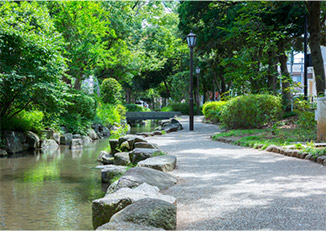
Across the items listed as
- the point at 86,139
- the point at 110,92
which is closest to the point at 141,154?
the point at 86,139

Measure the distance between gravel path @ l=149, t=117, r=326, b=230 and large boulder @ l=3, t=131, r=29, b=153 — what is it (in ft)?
26.5

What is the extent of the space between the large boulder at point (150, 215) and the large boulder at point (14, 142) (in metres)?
11.1

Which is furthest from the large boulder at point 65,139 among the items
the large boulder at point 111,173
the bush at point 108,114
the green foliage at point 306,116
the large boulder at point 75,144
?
the green foliage at point 306,116

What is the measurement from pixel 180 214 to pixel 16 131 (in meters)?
11.7

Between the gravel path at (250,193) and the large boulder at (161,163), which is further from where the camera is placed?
the large boulder at (161,163)

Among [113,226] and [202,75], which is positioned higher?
[202,75]

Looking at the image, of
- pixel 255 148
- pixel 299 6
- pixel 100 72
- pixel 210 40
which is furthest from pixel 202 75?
pixel 255 148

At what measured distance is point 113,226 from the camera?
11.1ft

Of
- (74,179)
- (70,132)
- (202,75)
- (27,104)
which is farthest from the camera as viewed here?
(202,75)

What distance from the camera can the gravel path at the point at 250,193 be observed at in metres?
3.76

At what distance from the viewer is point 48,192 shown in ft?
23.6

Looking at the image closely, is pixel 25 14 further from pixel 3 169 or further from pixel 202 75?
pixel 202 75

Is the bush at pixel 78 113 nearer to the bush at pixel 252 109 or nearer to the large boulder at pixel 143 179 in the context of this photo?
the bush at pixel 252 109

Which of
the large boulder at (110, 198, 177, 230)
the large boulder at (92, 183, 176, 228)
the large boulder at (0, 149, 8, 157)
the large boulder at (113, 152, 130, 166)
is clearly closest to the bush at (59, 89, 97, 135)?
the large boulder at (0, 149, 8, 157)
